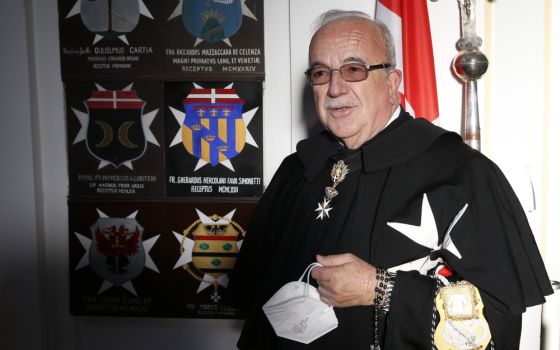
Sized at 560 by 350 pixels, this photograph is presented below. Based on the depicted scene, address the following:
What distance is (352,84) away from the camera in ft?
5.00

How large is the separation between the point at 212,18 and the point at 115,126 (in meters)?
0.71

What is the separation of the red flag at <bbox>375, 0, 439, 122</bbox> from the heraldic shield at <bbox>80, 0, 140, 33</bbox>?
1.24 meters

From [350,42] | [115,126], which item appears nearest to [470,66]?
[350,42]

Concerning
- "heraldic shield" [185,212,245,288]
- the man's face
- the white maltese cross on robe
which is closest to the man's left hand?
the white maltese cross on robe

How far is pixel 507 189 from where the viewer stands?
1.42m

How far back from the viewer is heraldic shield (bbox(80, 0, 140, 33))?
2.28 m

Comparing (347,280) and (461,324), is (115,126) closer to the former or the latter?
(347,280)

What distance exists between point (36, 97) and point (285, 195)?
1.49 meters

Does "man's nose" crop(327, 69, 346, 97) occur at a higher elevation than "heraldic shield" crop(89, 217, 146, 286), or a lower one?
higher

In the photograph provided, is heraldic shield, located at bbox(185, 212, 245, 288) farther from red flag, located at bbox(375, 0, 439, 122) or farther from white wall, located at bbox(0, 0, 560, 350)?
red flag, located at bbox(375, 0, 439, 122)

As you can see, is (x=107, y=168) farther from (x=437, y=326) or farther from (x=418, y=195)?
Answer: (x=437, y=326)

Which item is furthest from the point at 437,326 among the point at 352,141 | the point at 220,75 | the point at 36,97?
the point at 36,97

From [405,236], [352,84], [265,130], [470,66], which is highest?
[470,66]

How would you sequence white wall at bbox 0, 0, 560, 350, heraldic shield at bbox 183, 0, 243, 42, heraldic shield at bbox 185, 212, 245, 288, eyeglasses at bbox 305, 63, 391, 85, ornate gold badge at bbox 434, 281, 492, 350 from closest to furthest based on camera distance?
ornate gold badge at bbox 434, 281, 492, 350
eyeglasses at bbox 305, 63, 391, 85
white wall at bbox 0, 0, 560, 350
heraldic shield at bbox 183, 0, 243, 42
heraldic shield at bbox 185, 212, 245, 288
